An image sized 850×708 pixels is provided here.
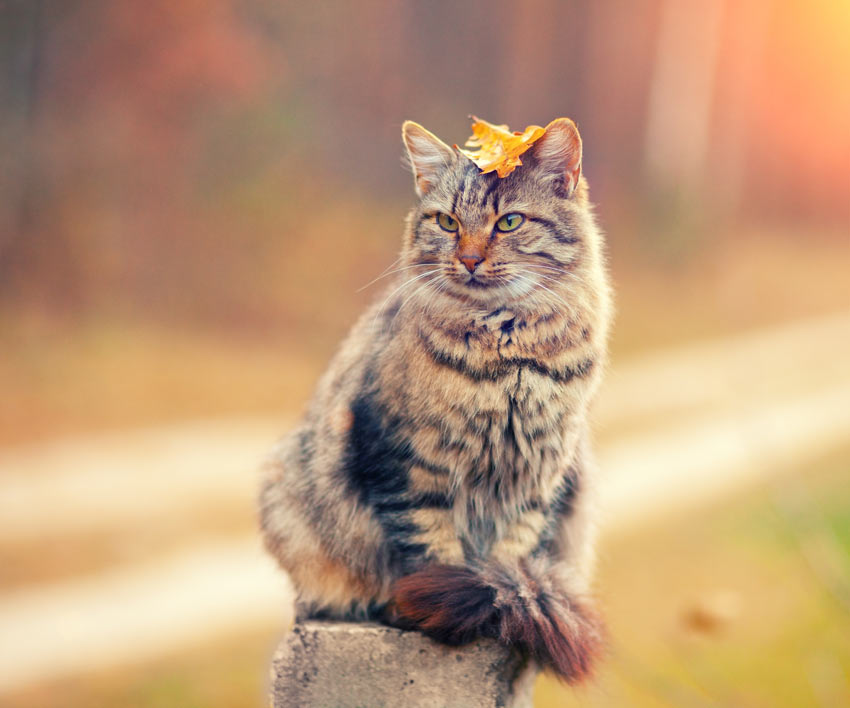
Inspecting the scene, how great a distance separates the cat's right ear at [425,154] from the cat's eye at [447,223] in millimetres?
143

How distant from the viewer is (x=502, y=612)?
2197mm

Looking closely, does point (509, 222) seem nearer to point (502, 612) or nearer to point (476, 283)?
point (476, 283)

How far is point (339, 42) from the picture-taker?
949 centimetres

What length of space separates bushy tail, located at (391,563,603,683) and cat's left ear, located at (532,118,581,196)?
1008mm

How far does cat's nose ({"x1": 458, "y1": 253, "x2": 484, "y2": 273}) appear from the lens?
2.23m

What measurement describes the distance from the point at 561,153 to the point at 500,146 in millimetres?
168

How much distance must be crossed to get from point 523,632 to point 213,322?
6636mm

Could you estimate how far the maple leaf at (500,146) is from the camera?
2.18m

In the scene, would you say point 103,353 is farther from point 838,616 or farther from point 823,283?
point 823,283

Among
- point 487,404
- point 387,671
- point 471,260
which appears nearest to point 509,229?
point 471,260

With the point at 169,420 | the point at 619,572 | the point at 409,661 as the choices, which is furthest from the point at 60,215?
the point at 409,661

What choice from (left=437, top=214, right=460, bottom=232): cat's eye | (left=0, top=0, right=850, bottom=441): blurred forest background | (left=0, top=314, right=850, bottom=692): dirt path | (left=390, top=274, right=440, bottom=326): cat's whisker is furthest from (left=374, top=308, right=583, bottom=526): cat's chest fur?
(left=0, top=0, right=850, bottom=441): blurred forest background

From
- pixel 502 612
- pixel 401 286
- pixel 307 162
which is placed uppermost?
pixel 307 162

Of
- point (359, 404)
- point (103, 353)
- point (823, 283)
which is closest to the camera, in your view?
point (359, 404)
